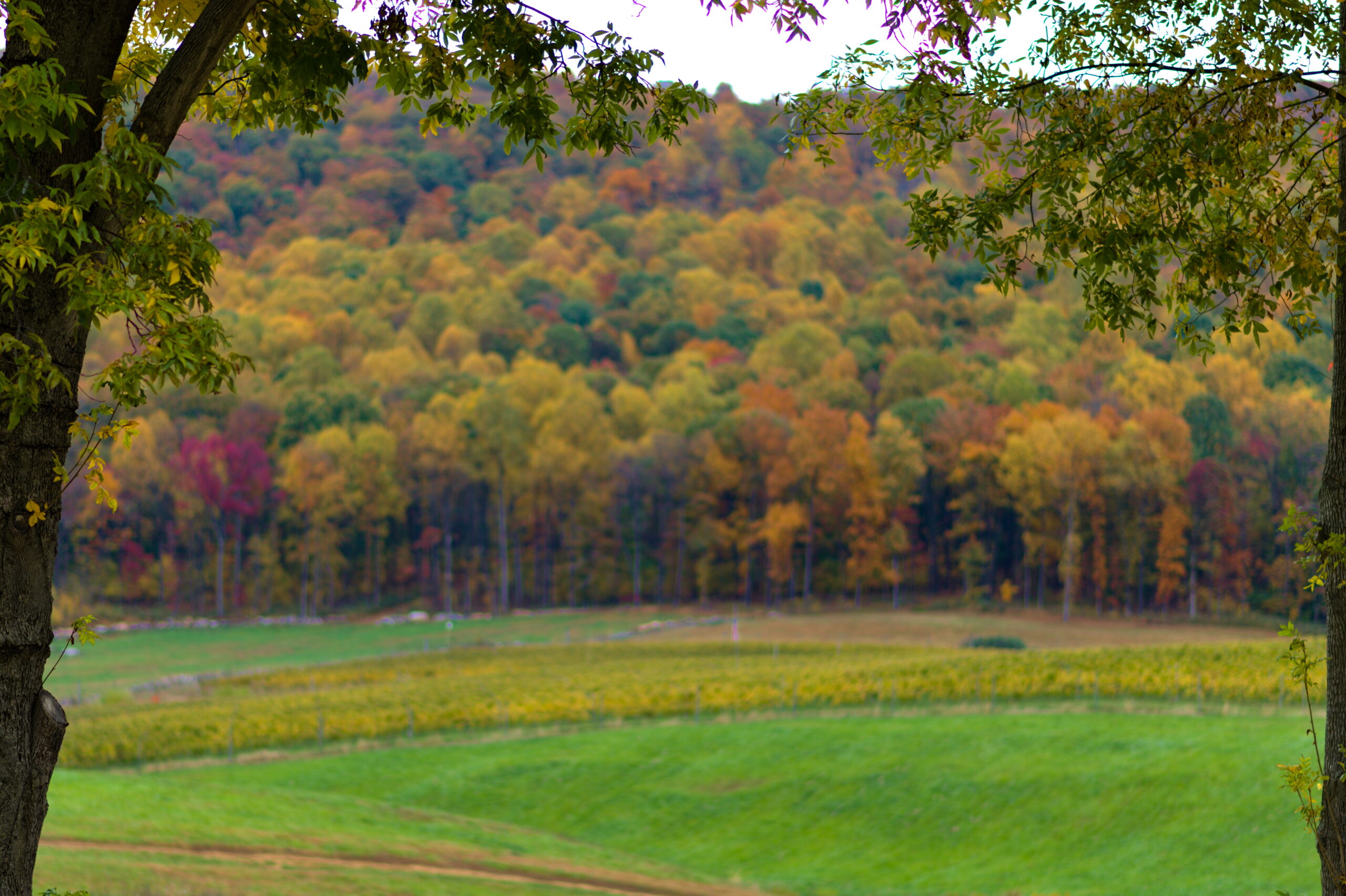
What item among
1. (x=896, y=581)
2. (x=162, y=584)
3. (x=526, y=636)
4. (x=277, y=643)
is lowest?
(x=277, y=643)

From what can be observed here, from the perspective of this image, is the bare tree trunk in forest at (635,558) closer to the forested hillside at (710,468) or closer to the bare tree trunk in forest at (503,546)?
the forested hillside at (710,468)

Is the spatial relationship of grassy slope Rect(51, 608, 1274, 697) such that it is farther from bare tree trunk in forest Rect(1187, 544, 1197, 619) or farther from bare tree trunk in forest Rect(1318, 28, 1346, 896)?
bare tree trunk in forest Rect(1318, 28, 1346, 896)

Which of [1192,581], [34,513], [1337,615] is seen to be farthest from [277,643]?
[1337,615]

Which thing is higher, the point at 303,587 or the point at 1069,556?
the point at 1069,556

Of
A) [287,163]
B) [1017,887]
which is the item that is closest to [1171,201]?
Answer: [1017,887]

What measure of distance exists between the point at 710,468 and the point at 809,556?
365 inches

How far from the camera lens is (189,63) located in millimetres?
6715

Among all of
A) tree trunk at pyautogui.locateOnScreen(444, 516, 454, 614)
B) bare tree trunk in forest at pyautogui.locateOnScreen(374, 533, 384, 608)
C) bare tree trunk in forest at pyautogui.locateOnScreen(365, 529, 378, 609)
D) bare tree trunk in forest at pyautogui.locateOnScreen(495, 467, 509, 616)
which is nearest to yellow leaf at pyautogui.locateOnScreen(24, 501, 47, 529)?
bare tree trunk in forest at pyautogui.locateOnScreen(495, 467, 509, 616)

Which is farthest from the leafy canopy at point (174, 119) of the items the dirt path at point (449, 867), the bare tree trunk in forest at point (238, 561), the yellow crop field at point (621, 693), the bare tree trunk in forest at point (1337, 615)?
the bare tree trunk in forest at point (238, 561)

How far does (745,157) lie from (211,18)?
19514 centimetres

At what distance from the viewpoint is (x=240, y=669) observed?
5138 centimetres

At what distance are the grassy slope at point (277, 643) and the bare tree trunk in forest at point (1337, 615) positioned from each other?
44.2 metres

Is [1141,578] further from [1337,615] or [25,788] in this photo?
[25,788]

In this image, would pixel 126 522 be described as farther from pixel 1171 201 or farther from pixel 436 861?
pixel 1171 201
